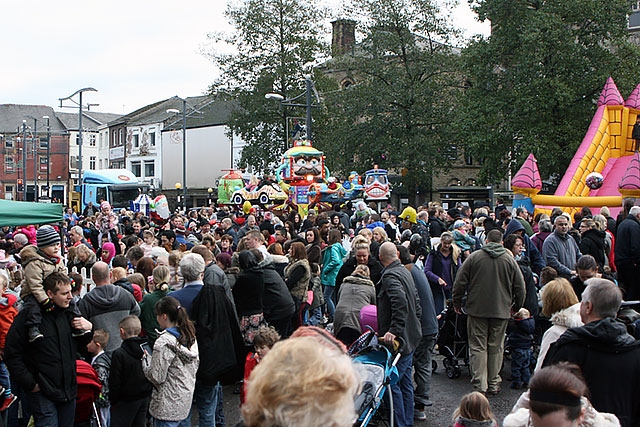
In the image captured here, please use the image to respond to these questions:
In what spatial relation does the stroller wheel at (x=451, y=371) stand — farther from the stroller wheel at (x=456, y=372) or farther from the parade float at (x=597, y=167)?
the parade float at (x=597, y=167)

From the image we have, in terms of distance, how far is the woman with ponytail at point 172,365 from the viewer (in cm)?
574

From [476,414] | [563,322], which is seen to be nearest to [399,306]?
[563,322]

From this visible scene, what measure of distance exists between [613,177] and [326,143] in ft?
64.1

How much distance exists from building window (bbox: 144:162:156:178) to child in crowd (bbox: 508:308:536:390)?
60645 millimetres

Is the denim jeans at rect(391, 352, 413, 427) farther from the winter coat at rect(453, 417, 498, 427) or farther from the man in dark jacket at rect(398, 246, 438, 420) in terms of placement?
the winter coat at rect(453, 417, 498, 427)

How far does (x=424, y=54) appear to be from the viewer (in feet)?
117

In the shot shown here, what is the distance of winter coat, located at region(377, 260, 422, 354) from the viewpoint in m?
6.88

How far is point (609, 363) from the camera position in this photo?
418 cm

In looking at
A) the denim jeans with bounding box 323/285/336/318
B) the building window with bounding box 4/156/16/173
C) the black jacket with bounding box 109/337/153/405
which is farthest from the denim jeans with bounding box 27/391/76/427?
Result: the building window with bounding box 4/156/16/173

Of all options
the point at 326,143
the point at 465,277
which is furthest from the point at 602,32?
the point at 465,277

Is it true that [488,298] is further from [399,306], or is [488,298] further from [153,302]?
[153,302]

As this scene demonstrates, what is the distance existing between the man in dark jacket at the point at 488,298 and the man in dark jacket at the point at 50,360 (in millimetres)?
4342

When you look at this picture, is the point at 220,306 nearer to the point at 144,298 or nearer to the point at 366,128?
the point at 144,298

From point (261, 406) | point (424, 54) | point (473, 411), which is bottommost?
point (473, 411)
